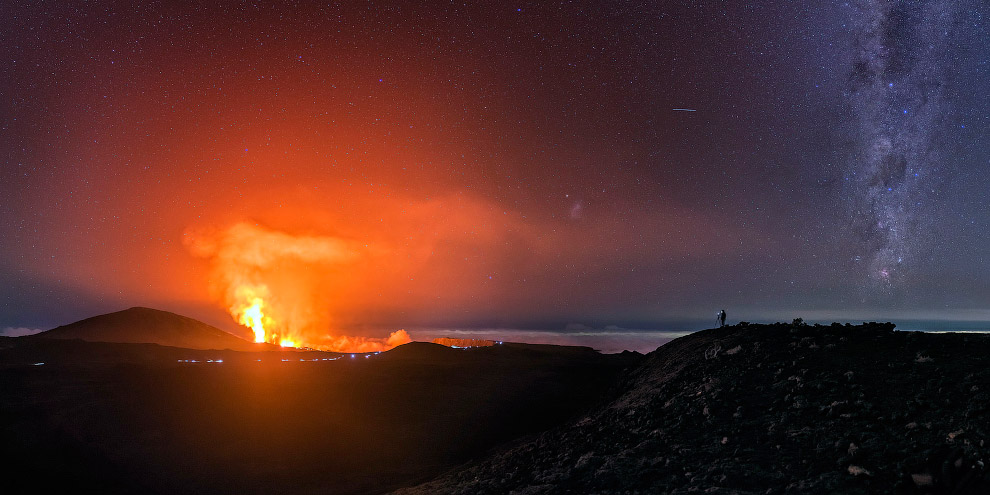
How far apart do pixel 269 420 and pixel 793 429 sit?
21.6 meters

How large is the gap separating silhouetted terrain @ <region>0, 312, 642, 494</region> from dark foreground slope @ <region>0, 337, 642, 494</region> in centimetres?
8

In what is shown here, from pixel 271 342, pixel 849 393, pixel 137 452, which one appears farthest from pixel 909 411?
pixel 271 342

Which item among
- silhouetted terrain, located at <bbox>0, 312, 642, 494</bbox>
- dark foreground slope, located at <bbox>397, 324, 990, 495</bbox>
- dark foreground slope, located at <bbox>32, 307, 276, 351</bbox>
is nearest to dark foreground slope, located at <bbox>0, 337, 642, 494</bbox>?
silhouetted terrain, located at <bbox>0, 312, 642, 494</bbox>

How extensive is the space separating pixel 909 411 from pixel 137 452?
992 inches

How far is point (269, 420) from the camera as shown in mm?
23328

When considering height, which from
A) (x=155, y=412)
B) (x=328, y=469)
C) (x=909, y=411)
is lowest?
(x=328, y=469)

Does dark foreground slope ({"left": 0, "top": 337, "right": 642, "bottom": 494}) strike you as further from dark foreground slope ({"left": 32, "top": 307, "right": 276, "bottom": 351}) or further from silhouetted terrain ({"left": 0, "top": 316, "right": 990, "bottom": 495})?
dark foreground slope ({"left": 32, "top": 307, "right": 276, "bottom": 351})

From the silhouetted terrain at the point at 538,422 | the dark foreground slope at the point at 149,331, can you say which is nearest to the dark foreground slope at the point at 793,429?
the silhouetted terrain at the point at 538,422

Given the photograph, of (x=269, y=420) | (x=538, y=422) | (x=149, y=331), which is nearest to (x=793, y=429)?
(x=538, y=422)

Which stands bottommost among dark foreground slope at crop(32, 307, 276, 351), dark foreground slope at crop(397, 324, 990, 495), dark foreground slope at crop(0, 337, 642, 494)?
dark foreground slope at crop(0, 337, 642, 494)

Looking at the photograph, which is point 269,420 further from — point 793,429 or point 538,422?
point 793,429

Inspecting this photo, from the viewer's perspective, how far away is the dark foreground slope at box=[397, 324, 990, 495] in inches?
346

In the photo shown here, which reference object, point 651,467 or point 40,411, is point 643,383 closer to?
point 651,467

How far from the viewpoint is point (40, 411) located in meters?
22.6
